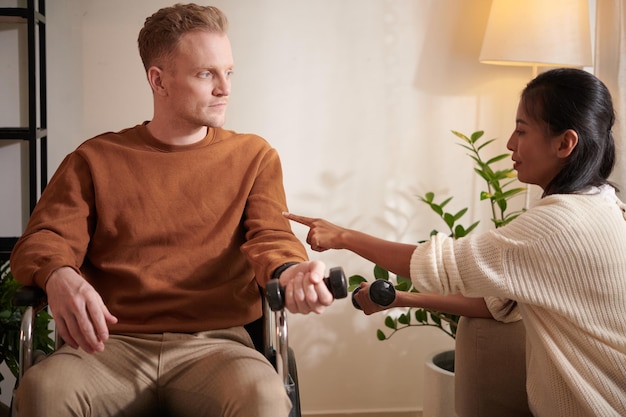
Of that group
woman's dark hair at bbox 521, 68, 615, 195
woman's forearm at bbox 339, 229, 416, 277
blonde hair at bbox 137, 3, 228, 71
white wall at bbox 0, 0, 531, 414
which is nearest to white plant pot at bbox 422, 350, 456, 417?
white wall at bbox 0, 0, 531, 414

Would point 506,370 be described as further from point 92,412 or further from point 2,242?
point 2,242

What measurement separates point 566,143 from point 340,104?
1218 mm

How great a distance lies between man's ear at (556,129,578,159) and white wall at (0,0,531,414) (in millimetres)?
1180

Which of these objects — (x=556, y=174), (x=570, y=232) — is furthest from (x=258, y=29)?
(x=570, y=232)

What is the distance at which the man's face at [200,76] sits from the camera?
6.08 feet

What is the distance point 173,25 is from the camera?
6.11ft

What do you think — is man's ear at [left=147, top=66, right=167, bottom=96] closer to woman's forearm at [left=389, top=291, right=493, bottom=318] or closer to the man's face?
the man's face

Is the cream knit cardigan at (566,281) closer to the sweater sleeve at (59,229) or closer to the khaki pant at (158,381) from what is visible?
the khaki pant at (158,381)

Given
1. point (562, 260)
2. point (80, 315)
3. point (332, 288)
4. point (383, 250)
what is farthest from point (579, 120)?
point (80, 315)

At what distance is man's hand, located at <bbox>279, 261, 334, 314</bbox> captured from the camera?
4.75 ft

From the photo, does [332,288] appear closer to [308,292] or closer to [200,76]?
[308,292]

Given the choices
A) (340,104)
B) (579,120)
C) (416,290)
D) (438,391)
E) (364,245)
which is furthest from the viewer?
(340,104)

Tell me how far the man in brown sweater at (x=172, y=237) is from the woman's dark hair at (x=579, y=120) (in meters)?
0.57

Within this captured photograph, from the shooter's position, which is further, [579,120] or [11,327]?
[11,327]
